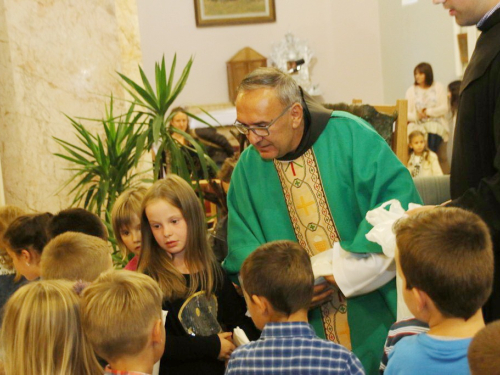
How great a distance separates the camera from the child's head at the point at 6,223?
351cm

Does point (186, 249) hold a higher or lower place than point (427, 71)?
lower

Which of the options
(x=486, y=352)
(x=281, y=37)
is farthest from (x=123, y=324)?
(x=281, y=37)

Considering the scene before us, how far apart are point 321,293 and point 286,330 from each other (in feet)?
1.93

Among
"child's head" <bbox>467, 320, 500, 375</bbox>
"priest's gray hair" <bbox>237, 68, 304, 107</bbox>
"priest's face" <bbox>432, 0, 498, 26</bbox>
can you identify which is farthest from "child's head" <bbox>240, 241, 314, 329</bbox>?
"priest's face" <bbox>432, 0, 498, 26</bbox>

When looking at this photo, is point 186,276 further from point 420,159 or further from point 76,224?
point 420,159

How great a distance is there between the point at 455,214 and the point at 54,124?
406 cm

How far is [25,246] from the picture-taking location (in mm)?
3273

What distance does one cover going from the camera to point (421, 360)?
6.07 ft

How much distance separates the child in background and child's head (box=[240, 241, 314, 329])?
1511 mm

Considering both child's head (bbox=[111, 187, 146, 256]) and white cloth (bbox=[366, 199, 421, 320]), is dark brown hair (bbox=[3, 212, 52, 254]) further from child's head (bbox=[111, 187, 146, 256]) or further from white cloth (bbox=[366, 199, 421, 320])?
white cloth (bbox=[366, 199, 421, 320])

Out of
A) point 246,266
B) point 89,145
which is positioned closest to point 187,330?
point 246,266

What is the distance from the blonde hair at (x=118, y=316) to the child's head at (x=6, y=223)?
150cm

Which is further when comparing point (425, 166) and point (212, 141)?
point (425, 166)

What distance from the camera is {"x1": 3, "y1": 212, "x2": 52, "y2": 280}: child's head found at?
3.27 meters
